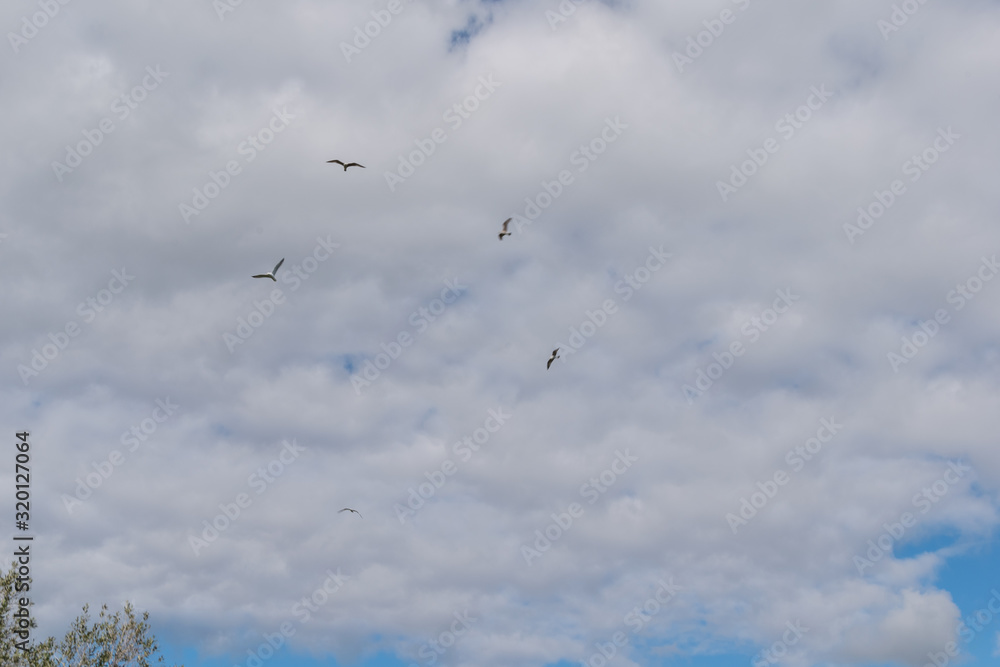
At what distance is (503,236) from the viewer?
161ft

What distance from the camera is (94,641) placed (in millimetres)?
69625

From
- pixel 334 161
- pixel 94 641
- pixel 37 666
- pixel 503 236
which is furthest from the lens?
pixel 94 641

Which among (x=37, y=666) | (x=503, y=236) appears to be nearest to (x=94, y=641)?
(x=37, y=666)

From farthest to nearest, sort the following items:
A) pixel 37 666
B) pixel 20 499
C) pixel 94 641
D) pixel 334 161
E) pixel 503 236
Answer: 1. pixel 94 641
2. pixel 37 666
3. pixel 20 499
4. pixel 503 236
5. pixel 334 161

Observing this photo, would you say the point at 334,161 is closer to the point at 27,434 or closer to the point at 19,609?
the point at 27,434

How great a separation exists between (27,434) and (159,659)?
77.5ft

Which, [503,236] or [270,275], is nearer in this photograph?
[270,275]

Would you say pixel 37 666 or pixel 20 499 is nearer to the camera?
pixel 20 499

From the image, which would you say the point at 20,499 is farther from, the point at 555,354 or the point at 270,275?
the point at 555,354

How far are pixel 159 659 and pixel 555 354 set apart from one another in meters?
47.9

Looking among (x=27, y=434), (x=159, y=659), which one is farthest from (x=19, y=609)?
(x=27, y=434)

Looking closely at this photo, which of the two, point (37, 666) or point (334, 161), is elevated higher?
point (334, 161)

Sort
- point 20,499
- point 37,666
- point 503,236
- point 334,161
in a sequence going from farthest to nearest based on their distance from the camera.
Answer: point 37,666 → point 20,499 → point 503,236 → point 334,161

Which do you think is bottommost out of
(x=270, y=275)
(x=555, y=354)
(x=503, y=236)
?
(x=555, y=354)
